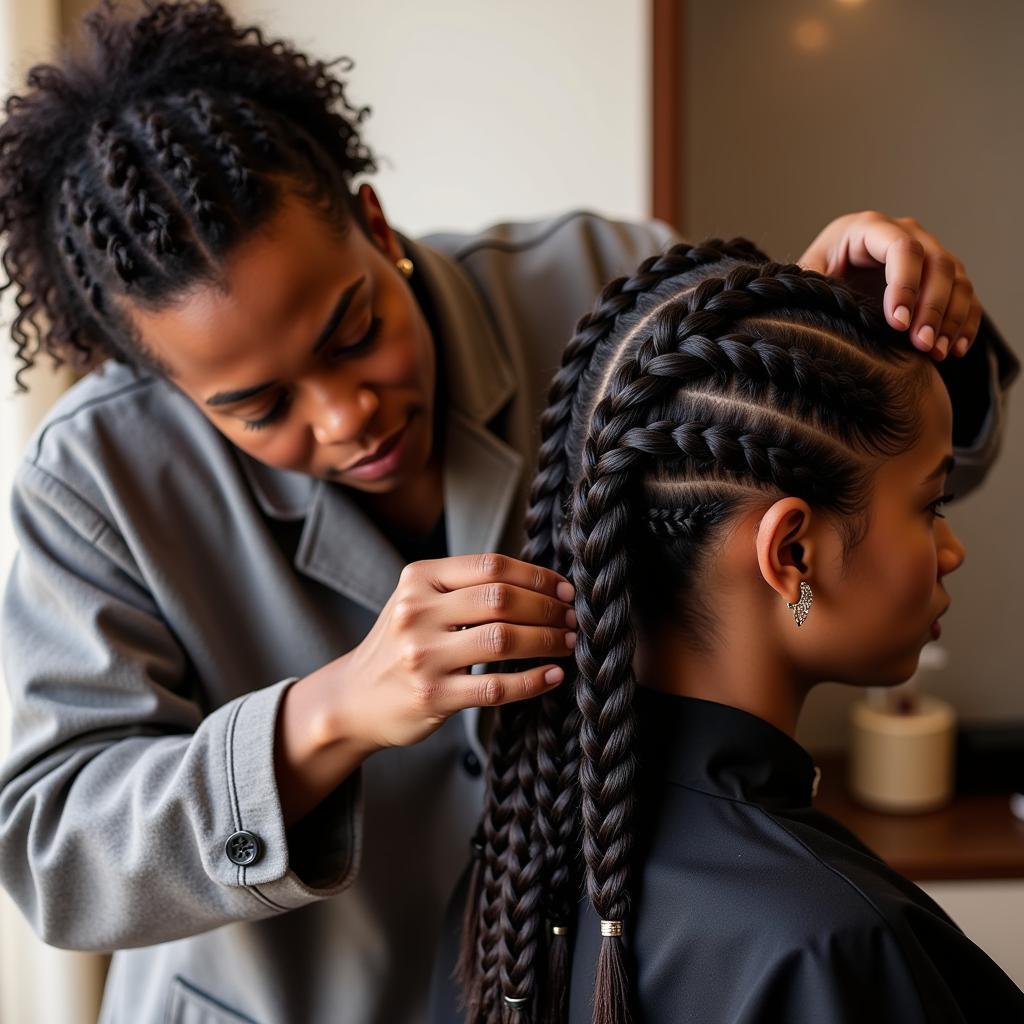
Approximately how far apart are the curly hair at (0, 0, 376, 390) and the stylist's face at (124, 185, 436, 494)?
0.07 ft

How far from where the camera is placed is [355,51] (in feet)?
5.27

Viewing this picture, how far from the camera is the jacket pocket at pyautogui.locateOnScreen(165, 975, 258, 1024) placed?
105cm

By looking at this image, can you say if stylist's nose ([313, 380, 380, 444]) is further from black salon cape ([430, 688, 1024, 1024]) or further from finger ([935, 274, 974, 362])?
finger ([935, 274, 974, 362])

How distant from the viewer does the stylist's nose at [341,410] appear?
898 mm

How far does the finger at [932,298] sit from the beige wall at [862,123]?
850 mm

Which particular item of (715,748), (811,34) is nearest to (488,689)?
(715,748)

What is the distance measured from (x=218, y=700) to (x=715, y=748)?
1.66 feet

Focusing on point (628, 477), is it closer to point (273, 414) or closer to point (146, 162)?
point (273, 414)

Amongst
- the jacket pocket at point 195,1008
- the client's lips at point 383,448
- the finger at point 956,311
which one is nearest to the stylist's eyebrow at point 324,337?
the client's lips at point 383,448

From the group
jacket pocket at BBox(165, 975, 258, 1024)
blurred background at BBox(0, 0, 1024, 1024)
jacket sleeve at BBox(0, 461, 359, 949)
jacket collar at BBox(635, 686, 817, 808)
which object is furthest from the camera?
blurred background at BBox(0, 0, 1024, 1024)

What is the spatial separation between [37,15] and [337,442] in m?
0.87

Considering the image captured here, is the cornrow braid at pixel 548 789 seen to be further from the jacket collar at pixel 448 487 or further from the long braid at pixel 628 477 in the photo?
the jacket collar at pixel 448 487

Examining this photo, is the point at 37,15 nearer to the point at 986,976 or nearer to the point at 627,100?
the point at 627,100

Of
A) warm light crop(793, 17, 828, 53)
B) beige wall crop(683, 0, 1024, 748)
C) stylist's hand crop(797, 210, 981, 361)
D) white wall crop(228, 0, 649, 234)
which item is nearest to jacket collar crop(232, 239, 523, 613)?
stylist's hand crop(797, 210, 981, 361)
